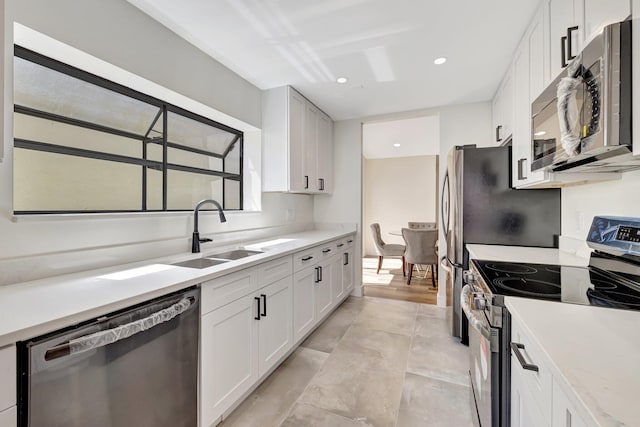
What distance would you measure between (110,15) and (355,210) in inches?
118

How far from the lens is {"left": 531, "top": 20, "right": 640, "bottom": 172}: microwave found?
2.75ft

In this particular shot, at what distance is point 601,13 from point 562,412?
1372 millimetres

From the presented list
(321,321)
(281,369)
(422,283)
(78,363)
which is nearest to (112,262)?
(78,363)

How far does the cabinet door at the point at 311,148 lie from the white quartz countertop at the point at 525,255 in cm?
181

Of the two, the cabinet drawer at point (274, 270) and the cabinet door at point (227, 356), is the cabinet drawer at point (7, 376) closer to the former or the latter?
the cabinet door at point (227, 356)

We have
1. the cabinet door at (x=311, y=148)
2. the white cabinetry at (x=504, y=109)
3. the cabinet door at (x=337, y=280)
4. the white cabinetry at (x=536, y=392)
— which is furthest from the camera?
the cabinet door at (x=311, y=148)

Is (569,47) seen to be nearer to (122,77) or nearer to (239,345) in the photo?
(239,345)

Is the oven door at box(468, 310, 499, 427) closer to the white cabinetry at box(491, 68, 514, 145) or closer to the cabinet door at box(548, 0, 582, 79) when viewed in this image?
the cabinet door at box(548, 0, 582, 79)

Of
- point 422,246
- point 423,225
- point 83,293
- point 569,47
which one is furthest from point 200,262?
point 423,225

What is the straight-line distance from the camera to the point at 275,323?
196 centimetres

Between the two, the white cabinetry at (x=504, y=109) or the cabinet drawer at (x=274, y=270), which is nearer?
the cabinet drawer at (x=274, y=270)

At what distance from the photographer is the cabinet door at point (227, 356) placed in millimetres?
1396

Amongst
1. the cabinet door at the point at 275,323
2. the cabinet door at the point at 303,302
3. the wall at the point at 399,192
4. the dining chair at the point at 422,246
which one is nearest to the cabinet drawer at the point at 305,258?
the cabinet door at the point at 303,302

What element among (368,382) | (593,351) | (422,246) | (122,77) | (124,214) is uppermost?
(122,77)
